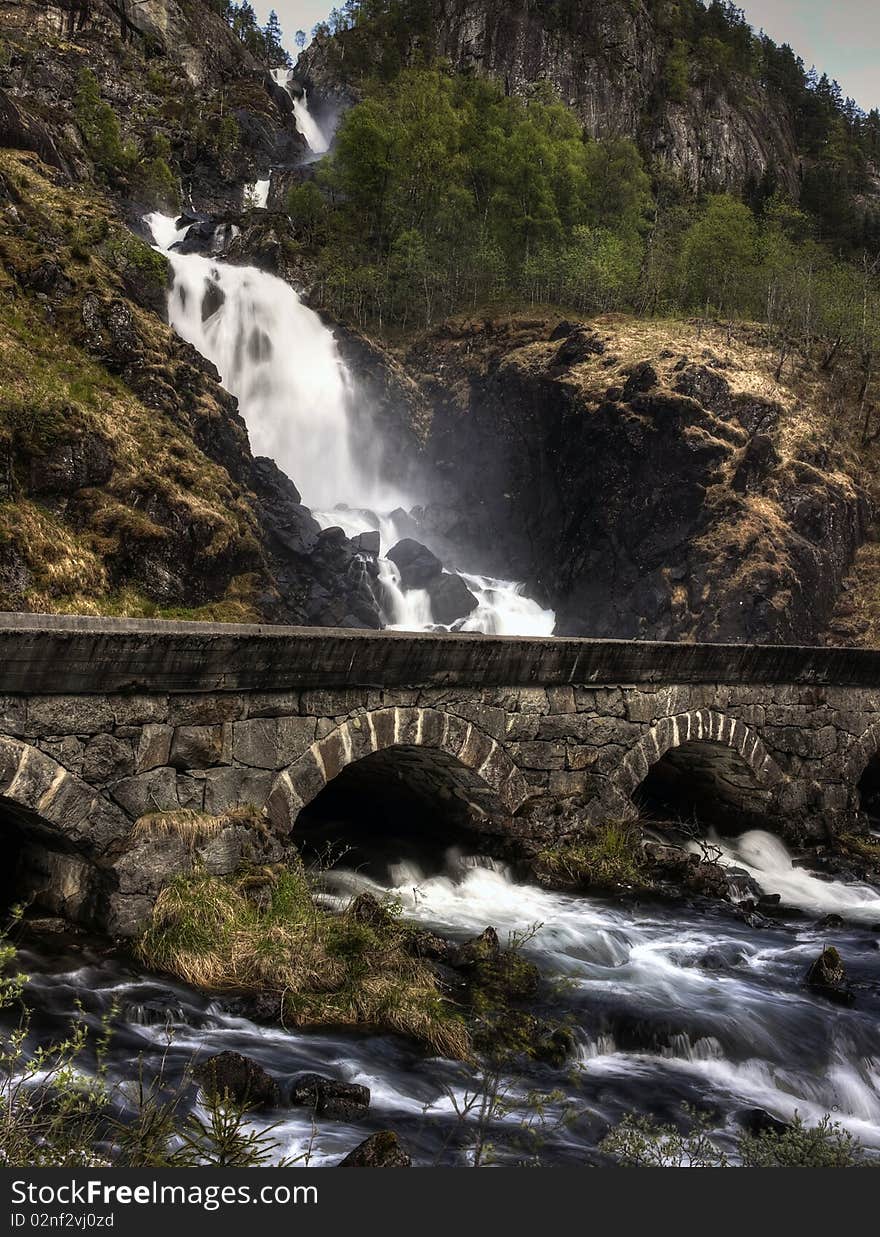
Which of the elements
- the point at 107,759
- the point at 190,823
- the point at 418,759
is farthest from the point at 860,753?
the point at 107,759

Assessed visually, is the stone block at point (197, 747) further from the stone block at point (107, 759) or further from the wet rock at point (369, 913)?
the wet rock at point (369, 913)

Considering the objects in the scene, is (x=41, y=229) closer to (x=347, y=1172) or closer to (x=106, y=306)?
(x=106, y=306)

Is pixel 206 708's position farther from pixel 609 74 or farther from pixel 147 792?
pixel 609 74

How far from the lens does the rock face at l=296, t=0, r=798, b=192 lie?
6128 cm

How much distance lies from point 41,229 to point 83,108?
20.7 m

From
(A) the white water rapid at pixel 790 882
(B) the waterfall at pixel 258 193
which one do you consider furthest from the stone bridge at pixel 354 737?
(B) the waterfall at pixel 258 193

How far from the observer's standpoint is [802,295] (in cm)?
3547

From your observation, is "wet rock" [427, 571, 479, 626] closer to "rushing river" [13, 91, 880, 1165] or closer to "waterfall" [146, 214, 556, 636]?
"waterfall" [146, 214, 556, 636]

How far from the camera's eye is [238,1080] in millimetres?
4926

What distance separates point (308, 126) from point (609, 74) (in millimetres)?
19451

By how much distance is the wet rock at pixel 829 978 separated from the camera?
25.2 ft

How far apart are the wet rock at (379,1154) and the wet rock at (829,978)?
4694 mm

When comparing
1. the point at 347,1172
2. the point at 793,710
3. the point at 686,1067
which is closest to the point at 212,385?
the point at 793,710

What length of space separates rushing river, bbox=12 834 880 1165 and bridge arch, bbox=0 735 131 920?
2.10 ft
